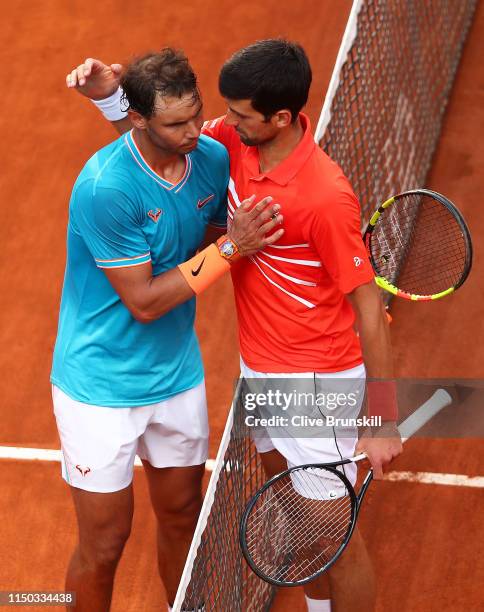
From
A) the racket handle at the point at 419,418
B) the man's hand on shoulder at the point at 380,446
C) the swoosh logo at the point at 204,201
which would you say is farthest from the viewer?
Result: the racket handle at the point at 419,418

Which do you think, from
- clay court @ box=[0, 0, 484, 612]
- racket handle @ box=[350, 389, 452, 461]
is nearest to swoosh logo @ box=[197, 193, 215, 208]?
racket handle @ box=[350, 389, 452, 461]

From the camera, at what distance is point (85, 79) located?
4.19m

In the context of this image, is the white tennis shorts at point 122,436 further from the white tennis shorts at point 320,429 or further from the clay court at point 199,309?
the clay court at point 199,309

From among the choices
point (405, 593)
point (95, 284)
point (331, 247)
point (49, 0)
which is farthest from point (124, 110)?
point (49, 0)

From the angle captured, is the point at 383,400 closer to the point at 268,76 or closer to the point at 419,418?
the point at 419,418

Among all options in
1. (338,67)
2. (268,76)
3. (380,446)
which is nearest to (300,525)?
(380,446)

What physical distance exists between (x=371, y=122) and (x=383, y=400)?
266cm

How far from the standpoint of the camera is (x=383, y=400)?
155 inches

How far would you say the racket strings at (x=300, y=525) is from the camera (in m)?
4.05

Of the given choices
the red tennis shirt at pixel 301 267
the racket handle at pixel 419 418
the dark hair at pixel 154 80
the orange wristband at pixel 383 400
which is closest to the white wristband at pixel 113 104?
the red tennis shirt at pixel 301 267

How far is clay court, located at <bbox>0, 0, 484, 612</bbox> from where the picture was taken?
16.6 ft

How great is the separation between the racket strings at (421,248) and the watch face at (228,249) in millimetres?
997

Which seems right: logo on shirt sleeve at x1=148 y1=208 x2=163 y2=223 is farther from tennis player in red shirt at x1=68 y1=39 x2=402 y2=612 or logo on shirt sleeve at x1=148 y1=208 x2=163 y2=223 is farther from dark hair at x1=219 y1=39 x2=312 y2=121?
dark hair at x1=219 y1=39 x2=312 y2=121

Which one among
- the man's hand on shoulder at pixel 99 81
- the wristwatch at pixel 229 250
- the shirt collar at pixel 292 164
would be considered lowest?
the wristwatch at pixel 229 250
